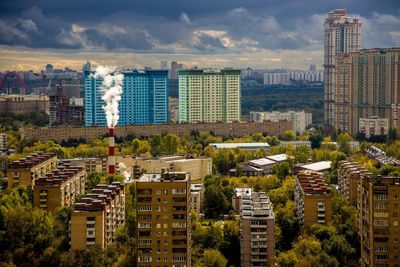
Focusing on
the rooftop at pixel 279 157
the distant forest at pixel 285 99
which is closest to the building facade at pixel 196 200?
the rooftop at pixel 279 157

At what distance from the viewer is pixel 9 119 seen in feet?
67.2

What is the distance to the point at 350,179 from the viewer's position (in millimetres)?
9031

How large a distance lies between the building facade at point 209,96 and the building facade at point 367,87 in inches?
114

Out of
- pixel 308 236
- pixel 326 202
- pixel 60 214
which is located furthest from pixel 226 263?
pixel 60 214

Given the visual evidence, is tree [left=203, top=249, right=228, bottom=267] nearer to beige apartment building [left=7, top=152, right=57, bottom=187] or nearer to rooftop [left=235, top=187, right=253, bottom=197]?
rooftop [left=235, top=187, right=253, bottom=197]

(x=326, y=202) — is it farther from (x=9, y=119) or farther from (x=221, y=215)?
(x=9, y=119)

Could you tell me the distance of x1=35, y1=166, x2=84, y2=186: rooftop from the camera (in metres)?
8.82

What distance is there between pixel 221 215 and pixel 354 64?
35.3 feet

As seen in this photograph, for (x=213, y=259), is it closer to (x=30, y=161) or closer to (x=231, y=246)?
(x=231, y=246)

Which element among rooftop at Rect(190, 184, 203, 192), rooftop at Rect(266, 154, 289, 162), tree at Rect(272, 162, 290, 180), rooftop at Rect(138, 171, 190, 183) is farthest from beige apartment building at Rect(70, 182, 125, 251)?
rooftop at Rect(266, 154, 289, 162)

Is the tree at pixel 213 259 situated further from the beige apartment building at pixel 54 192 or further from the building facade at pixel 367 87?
the building facade at pixel 367 87

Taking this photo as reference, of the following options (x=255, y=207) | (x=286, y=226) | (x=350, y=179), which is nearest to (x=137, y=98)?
(x=350, y=179)

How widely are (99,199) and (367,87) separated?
A: 41.0 feet

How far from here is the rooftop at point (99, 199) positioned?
24.1ft
